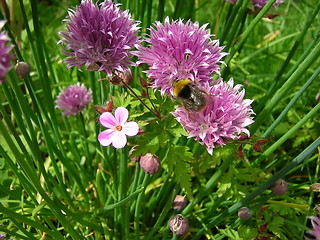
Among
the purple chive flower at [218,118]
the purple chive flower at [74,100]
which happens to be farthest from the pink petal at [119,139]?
the purple chive flower at [74,100]

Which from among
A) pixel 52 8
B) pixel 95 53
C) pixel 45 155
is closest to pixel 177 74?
pixel 95 53

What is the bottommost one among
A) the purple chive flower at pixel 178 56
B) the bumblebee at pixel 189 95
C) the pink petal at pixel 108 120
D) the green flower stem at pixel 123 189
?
the green flower stem at pixel 123 189

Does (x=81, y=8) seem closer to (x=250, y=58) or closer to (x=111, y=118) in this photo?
(x=111, y=118)

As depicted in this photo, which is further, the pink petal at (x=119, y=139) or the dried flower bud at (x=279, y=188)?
the dried flower bud at (x=279, y=188)

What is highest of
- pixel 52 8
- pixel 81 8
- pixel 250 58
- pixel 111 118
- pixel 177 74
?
pixel 81 8

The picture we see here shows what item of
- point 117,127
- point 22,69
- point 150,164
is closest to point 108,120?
point 117,127

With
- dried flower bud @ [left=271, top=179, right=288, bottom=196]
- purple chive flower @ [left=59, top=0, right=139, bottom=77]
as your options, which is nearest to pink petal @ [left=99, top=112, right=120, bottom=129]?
purple chive flower @ [left=59, top=0, right=139, bottom=77]

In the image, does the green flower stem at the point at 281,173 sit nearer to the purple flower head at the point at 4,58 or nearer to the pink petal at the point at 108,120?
the pink petal at the point at 108,120
